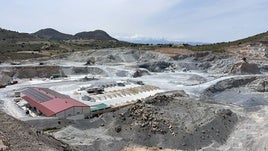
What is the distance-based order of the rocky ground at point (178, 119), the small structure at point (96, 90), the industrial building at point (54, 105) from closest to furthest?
the rocky ground at point (178, 119) < the industrial building at point (54, 105) < the small structure at point (96, 90)

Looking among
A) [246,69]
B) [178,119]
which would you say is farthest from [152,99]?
[246,69]

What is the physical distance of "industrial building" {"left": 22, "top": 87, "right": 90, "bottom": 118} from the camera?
179 ft

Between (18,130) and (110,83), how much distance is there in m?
55.4

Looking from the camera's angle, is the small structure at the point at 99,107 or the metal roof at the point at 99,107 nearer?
the small structure at the point at 99,107

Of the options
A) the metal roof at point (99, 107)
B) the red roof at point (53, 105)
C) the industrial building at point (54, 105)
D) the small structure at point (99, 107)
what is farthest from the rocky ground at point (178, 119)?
the metal roof at point (99, 107)

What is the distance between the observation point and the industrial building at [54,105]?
54.4 meters

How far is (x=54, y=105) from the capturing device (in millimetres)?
56938

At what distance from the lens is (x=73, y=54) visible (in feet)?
401

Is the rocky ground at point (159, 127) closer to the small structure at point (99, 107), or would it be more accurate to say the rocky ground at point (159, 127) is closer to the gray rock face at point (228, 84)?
the small structure at point (99, 107)

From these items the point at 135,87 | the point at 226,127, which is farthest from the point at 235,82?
the point at 226,127

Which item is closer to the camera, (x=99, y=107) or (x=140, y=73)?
(x=99, y=107)

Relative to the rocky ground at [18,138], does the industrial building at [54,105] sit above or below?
below

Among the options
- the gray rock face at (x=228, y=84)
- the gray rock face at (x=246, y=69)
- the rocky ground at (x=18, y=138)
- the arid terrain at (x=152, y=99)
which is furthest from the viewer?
the gray rock face at (x=246, y=69)

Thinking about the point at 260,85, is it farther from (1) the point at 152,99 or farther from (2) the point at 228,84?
(1) the point at 152,99
